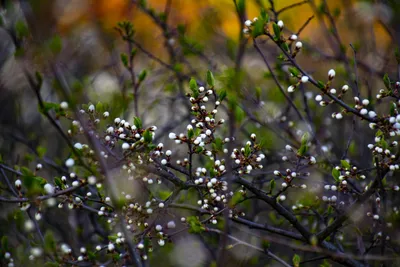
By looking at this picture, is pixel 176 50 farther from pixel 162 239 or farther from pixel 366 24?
pixel 162 239

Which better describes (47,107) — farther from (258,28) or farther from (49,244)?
(258,28)

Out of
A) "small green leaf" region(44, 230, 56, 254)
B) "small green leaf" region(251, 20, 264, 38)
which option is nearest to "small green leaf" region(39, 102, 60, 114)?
"small green leaf" region(44, 230, 56, 254)

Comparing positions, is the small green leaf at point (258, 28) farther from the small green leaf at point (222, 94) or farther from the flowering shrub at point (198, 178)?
the small green leaf at point (222, 94)

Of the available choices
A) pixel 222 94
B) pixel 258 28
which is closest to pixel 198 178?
pixel 222 94

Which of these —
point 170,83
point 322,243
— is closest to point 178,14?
point 170,83

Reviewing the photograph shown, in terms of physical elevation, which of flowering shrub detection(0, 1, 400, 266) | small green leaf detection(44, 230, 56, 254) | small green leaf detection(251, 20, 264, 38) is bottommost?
small green leaf detection(44, 230, 56, 254)

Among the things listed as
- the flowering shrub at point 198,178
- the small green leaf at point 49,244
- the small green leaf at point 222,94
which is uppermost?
the small green leaf at point 222,94

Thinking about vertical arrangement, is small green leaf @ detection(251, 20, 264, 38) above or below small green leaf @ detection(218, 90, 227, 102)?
above

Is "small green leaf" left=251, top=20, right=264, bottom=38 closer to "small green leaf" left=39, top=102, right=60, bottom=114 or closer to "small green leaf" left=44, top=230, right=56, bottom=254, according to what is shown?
"small green leaf" left=39, top=102, right=60, bottom=114

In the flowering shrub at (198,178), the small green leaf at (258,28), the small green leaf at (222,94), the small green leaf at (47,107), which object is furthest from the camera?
the small green leaf at (222,94)

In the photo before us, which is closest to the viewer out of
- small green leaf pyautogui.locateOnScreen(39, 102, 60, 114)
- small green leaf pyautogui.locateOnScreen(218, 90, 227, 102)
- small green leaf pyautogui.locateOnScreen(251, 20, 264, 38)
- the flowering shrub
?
small green leaf pyautogui.locateOnScreen(39, 102, 60, 114)

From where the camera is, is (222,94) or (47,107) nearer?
(47,107)

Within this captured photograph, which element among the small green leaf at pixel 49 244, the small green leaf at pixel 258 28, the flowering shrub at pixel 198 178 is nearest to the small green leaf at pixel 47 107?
the flowering shrub at pixel 198 178
